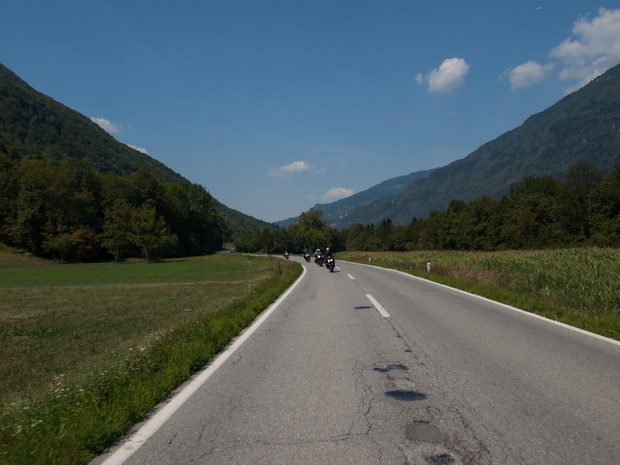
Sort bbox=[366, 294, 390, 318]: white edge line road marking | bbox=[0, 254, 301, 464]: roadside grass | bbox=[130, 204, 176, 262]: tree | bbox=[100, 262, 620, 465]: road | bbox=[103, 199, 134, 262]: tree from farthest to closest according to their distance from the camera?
bbox=[103, 199, 134, 262]: tree, bbox=[130, 204, 176, 262]: tree, bbox=[366, 294, 390, 318]: white edge line road marking, bbox=[0, 254, 301, 464]: roadside grass, bbox=[100, 262, 620, 465]: road

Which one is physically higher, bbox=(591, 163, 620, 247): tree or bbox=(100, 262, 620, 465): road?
bbox=(591, 163, 620, 247): tree

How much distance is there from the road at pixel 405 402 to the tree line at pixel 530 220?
180 ft

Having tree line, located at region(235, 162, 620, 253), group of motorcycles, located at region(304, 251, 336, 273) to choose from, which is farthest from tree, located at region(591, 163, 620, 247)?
group of motorcycles, located at region(304, 251, 336, 273)

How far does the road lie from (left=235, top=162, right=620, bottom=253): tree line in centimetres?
5499

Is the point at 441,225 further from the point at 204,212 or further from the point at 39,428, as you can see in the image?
the point at 39,428

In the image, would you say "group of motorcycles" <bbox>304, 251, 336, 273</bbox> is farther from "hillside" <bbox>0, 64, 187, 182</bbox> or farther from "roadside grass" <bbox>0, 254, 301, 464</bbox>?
"hillside" <bbox>0, 64, 187, 182</bbox>

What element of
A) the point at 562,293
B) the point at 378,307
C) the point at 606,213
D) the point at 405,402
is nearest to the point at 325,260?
the point at 378,307

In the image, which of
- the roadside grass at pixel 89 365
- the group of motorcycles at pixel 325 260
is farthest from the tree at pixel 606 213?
the roadside grass at pixel 89 365

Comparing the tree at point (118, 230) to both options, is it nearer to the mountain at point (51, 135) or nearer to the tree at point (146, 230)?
the tree at point (146, 230)

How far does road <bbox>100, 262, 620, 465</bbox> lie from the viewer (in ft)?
10.1

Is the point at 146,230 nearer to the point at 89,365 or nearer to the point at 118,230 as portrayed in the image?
the point at 118,230

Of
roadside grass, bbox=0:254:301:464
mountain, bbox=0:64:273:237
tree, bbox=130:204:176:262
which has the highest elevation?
mountain, bbox=0:64:273:237

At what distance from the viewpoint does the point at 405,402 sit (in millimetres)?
4059

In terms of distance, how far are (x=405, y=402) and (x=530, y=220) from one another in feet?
243
